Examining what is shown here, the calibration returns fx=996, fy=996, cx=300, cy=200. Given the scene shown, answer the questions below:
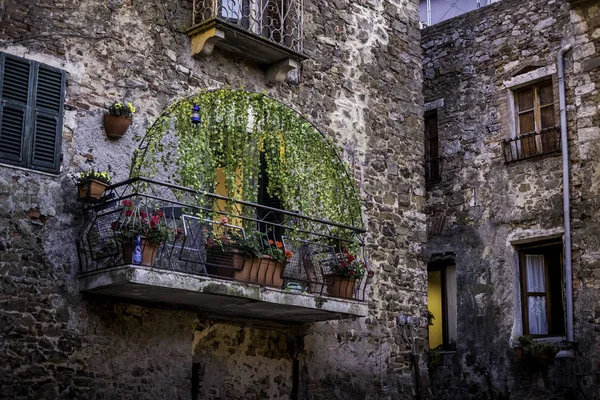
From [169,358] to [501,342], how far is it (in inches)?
250

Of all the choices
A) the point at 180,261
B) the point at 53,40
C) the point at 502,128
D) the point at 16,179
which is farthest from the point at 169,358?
the point at 502,128

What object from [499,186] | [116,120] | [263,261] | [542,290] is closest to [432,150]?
[499,186]

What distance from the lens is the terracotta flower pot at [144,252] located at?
9.72 metres

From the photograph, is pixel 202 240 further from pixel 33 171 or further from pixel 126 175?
pixel 33 171

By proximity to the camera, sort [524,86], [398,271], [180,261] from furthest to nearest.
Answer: [524,86] < [398,271] < [180,261]

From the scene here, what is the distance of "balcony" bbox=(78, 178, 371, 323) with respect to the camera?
9.86 m

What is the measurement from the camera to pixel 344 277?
1169 centimetres

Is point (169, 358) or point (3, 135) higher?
point (3, 135)

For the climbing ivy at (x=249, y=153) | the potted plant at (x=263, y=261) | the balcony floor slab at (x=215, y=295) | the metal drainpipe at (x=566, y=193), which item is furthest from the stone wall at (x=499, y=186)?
the potted plant at (x=263, y=261)

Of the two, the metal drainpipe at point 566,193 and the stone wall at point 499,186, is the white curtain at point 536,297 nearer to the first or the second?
the stone wall at point 499,186

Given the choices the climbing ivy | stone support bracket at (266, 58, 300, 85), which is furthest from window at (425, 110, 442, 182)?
stone support bracket at (266, 58, 300, 85)

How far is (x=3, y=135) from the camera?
387 inches

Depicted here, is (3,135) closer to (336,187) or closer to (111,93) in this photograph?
(111,93)

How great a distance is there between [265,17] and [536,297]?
6.14 meters
